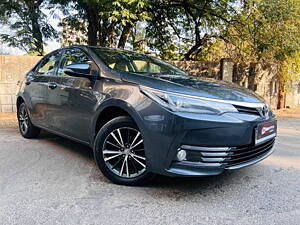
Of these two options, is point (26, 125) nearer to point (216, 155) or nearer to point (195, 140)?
point (195, 140)

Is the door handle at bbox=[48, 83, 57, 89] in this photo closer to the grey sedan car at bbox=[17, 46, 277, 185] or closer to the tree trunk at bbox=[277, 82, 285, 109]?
the grey sedan car at bbox=[17, 46, 277, 185]

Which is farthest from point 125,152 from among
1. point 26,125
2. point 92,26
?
point 92,26

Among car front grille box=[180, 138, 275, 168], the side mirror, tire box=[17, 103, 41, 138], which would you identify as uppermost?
the side mirror

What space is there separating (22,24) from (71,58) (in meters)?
5.40

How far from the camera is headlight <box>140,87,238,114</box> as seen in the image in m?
2.11

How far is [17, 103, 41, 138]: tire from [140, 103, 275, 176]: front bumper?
8.78ft

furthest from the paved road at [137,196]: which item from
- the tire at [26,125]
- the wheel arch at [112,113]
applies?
the tire at [26,125]

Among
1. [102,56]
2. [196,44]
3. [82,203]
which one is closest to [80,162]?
[82,203]

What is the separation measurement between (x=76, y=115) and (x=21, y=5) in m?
6.24

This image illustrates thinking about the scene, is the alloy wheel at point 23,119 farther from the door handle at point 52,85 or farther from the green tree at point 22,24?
the green tree at point 22,24

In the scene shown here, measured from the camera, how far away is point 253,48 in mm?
7449

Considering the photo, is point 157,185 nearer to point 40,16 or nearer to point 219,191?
point 219,191

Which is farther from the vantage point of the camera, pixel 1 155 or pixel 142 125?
pixel 1 155

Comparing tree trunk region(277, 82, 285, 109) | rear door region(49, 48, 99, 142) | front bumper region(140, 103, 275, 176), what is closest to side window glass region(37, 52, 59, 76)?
rear door region(49, 48, 99, 142)
